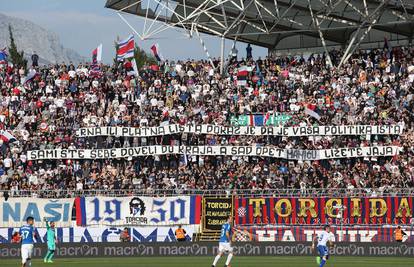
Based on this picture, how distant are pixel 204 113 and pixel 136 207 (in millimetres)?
7906

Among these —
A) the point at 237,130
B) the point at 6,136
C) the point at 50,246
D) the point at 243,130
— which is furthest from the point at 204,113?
the point at 50,246

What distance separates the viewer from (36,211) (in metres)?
48.9

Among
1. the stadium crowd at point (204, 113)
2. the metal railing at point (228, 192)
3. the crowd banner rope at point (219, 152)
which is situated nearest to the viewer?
the metal railing at point (228, 192)

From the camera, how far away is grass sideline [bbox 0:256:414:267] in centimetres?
3819

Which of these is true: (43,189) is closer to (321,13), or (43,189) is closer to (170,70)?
(170,70)

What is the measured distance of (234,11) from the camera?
62.0 metres

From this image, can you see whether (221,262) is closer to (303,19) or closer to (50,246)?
(50,246)

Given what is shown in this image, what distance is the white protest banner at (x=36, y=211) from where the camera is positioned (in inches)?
1914

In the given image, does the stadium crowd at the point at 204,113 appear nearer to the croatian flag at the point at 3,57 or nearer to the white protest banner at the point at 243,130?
the white protest banner at the point at 243,130

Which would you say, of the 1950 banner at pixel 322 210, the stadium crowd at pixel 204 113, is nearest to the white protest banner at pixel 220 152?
the stadium crowd at pixel 204 113

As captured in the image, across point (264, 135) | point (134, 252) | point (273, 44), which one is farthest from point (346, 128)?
point (273, 44)

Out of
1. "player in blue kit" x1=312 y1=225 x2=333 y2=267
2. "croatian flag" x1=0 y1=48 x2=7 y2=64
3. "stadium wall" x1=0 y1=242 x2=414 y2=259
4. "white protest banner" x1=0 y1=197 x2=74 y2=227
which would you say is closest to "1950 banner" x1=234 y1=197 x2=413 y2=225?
"stadium wall" x1=0 y1=242 x2=414 y2=259

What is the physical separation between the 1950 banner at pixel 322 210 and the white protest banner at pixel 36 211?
828cm

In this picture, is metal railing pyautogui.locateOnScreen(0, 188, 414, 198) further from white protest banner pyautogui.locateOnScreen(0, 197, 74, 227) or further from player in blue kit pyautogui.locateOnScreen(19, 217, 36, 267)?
player in blue kit pyautogui.locateOnScreen(19, 217, 36, 267)
